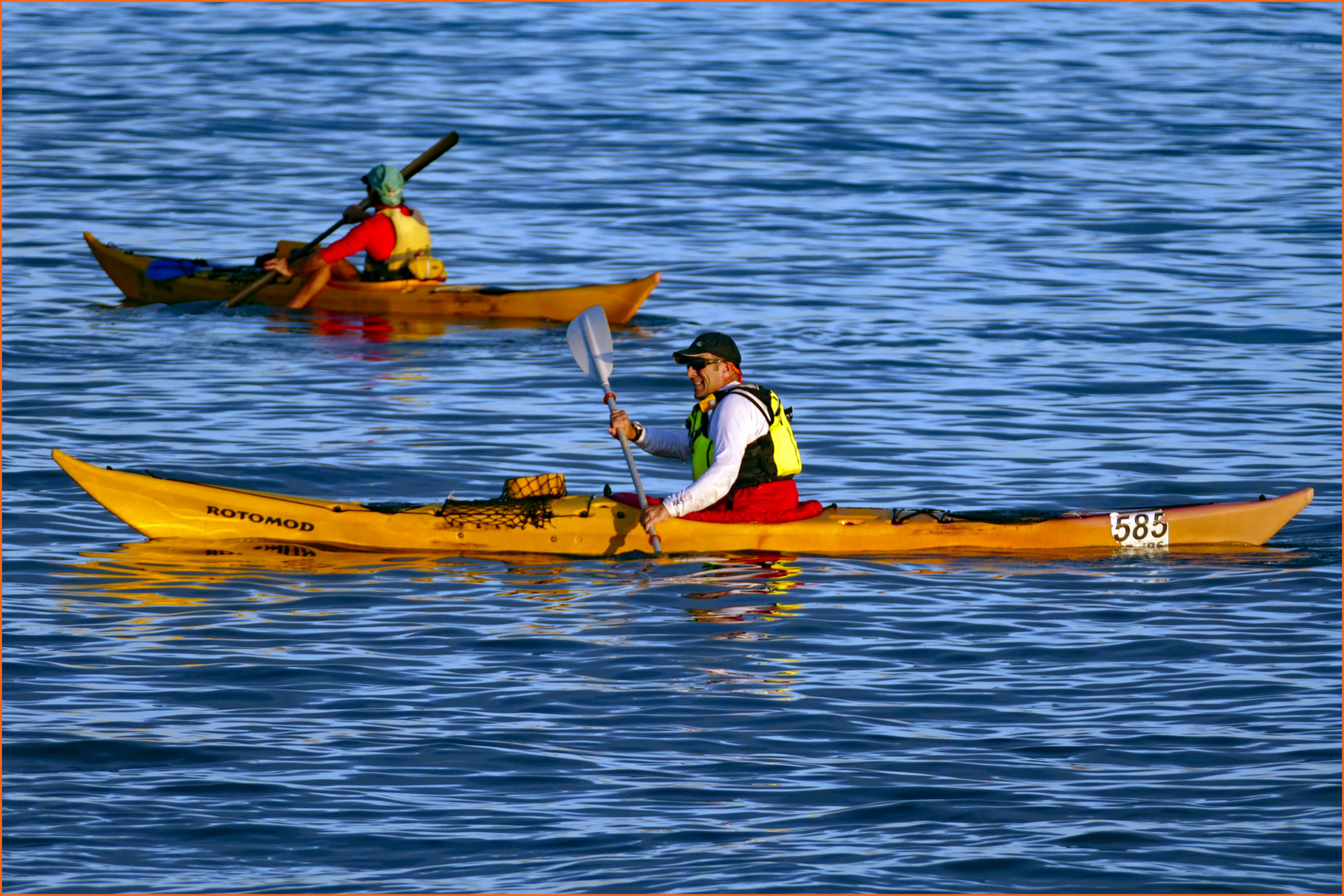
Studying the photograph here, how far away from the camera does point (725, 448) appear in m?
9.03

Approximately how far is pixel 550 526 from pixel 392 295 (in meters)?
6.64

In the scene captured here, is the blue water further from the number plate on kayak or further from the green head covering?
the green head covering

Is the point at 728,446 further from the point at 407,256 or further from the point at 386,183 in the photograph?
the point at 407,256

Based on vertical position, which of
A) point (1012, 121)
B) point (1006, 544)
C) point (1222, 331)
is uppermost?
point (1012, 121)

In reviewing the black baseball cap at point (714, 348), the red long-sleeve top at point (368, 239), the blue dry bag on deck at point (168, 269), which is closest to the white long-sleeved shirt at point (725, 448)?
the black baseball cap at point (714, 348)

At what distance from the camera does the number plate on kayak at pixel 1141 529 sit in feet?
31.1

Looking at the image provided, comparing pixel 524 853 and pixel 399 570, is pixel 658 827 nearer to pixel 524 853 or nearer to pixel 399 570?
pixel 524 853

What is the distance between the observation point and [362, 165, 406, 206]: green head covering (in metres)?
14.9

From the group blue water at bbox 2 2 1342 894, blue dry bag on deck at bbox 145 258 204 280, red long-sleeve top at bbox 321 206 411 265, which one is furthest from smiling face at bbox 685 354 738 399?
blue dry bag on deck at bbox 145 258 204 280

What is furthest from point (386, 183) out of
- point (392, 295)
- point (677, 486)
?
point (677, 486)

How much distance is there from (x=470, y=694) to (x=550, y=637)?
0.79 m

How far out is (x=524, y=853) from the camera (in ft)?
19.4

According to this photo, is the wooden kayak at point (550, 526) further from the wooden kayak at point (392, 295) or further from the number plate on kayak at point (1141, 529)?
the wooden kayak at point (392, 295)

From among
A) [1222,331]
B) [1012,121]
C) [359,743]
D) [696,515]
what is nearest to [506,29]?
[1012,121]
